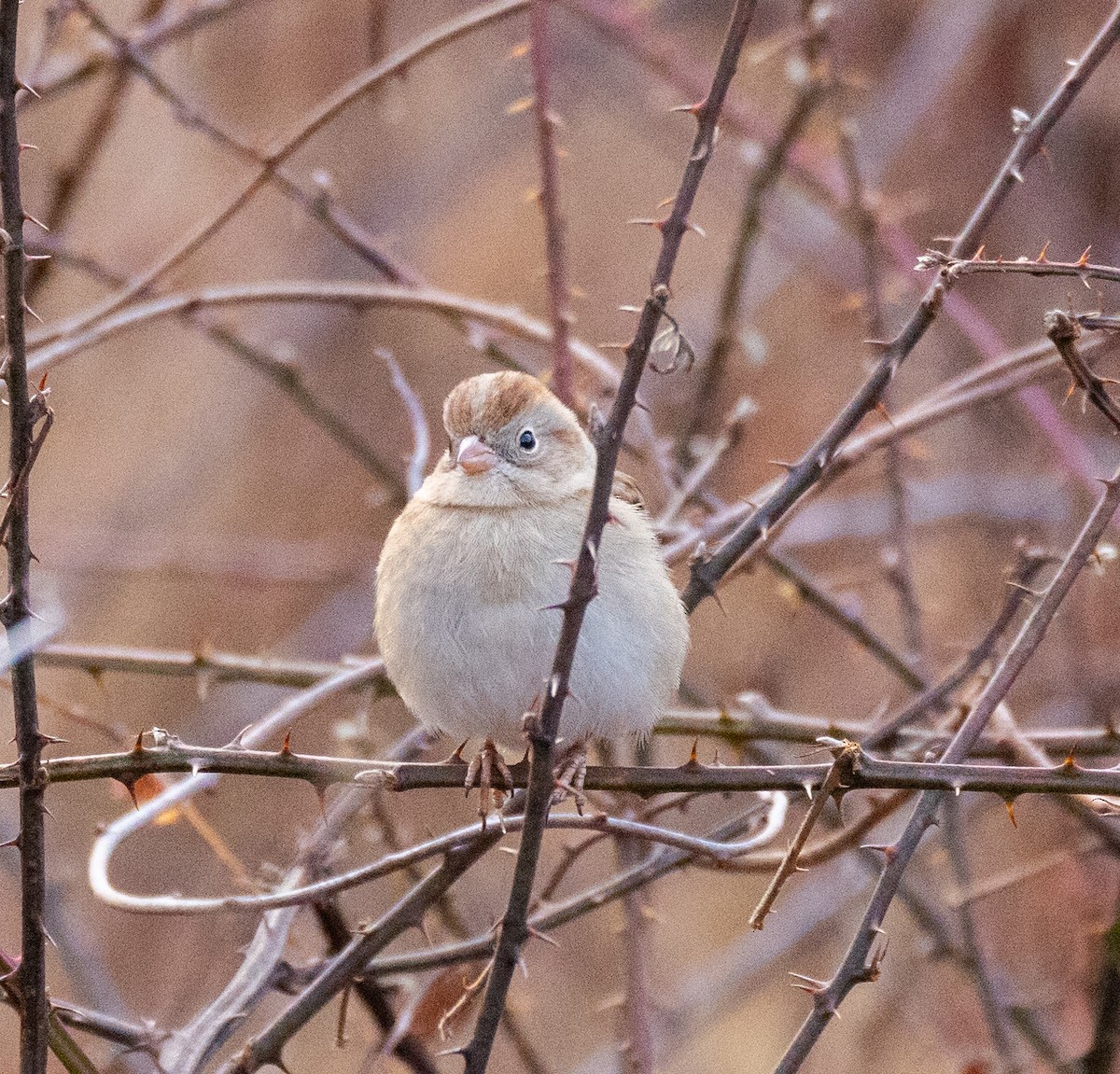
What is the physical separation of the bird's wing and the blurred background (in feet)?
0.75

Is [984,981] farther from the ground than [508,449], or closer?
closer

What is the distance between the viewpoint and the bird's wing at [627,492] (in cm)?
300

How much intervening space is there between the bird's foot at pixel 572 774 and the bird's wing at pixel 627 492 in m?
0.52

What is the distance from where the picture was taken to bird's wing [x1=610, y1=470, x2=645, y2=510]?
2998 mm

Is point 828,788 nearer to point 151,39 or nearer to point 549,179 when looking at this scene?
point 549,179

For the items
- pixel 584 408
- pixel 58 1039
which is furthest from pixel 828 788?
pixel 584 408

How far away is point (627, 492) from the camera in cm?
303

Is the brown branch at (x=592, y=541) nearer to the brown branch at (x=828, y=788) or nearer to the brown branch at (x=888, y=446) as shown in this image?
the brown branch at (x=828, y=788)

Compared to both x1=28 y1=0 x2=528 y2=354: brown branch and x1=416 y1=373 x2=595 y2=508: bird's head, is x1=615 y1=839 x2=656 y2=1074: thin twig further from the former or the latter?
x1=28 y1=0 x2=528 y2=354: brown branch

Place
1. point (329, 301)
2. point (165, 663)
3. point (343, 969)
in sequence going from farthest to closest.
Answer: point (329, 301) → point (165, 663) → point (343, 969)

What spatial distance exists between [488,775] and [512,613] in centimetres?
28

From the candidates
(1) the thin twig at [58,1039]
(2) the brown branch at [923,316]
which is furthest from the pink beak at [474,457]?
(1) the thin twig at [58,1039]

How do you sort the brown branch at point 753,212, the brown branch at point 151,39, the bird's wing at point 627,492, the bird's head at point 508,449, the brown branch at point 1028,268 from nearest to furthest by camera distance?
1. the brown branch at point 1028,268
2. the bird's head at point 508,449
3. the bird's wing at point 627,492
4. the brown branch at point 753,212
5. the brown branch at point 151,39

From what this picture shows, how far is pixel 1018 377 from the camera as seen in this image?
2.83 m
